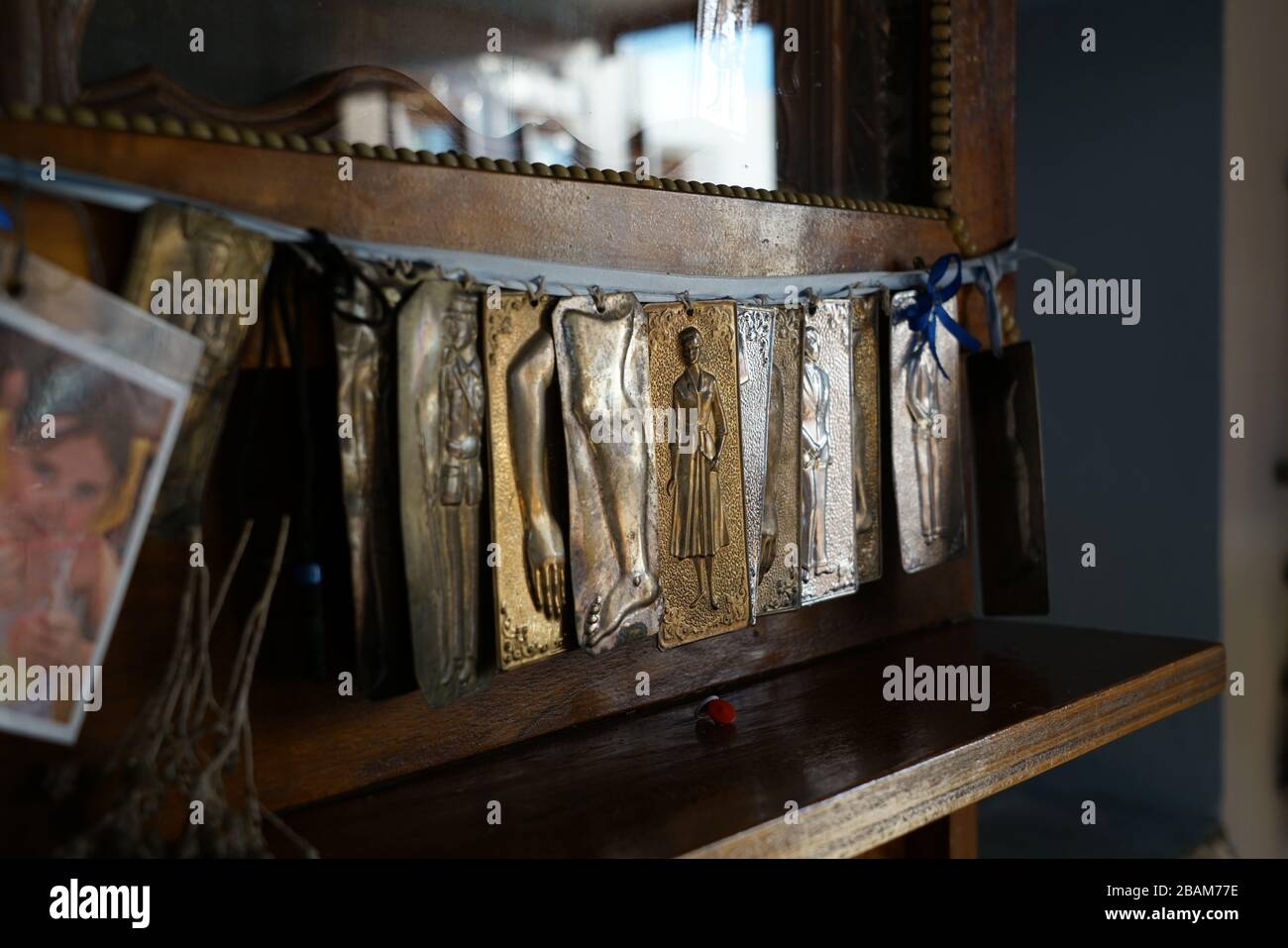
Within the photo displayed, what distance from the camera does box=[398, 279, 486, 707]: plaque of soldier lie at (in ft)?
2.58

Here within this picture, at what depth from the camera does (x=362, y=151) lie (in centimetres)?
81

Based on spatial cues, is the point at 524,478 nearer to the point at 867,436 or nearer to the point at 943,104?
the point at 867,436

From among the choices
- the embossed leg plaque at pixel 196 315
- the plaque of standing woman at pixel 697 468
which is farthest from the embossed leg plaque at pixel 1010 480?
the embossed leg plaque at pixel 196 315

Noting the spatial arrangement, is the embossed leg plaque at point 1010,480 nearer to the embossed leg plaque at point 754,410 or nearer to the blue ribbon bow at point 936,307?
the blue ribbon bow at point 936,307

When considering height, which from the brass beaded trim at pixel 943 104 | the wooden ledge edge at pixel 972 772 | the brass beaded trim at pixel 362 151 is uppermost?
the brass beaded trim at pixel 943 104

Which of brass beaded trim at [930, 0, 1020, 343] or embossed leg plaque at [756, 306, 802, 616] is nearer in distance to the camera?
embossed leg plaque at [756, 306, 802, 616]

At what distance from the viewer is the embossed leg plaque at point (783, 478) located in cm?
107

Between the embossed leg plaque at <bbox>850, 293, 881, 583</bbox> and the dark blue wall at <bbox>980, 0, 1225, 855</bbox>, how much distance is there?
1189mm

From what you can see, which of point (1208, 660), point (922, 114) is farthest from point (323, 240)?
point (1208, 660)

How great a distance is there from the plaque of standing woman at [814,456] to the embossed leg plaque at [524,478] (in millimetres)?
293

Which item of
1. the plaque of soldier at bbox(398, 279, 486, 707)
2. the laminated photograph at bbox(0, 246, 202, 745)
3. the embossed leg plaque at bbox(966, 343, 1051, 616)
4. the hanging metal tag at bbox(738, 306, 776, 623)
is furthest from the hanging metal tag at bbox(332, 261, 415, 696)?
the embossed leg plaque at bbox(966, 343, 1051, 616)

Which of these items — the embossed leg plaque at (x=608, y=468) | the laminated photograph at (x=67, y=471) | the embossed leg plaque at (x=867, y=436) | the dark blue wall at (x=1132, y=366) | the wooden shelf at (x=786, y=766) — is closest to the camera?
the laminated photograph at (x=67, y=471)

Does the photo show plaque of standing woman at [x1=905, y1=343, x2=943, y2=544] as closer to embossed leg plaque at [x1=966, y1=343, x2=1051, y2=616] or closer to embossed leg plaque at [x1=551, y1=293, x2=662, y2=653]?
embossed leg plaque at [x1=966, y1=343, x2=1051, y2=616]

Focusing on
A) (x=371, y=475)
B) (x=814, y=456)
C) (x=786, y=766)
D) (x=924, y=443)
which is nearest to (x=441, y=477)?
(x=371, y=475)
